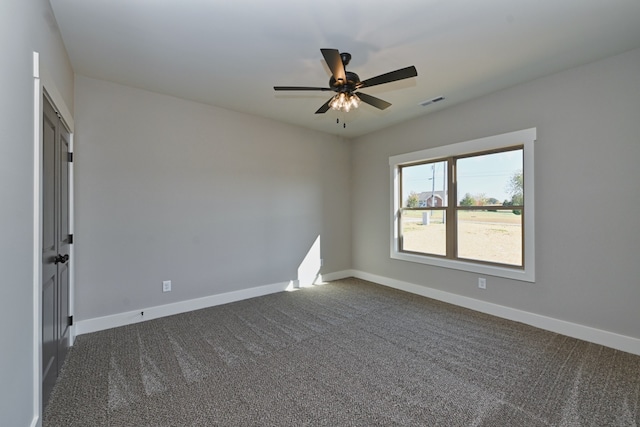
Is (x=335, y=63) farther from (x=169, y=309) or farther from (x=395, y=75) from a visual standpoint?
(x=169, y=309)

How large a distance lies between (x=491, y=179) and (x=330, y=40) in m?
2.67

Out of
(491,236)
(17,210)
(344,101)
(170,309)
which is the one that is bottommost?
(170,309)

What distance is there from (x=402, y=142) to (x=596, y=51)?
2.35 metres

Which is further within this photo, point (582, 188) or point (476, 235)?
point (476, 235)

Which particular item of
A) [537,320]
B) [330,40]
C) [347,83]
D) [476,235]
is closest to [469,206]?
[476,235]

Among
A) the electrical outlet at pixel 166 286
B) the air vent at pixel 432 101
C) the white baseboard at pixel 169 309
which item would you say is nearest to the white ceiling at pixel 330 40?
the air vent at pixel 432 101

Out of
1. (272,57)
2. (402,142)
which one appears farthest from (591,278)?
(272,57)

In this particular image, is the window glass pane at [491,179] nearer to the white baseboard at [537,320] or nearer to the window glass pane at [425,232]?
the window glass pane at [425,232]

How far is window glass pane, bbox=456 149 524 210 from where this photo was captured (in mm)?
3408

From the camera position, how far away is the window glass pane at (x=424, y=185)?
165 inches

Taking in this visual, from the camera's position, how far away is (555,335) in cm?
291

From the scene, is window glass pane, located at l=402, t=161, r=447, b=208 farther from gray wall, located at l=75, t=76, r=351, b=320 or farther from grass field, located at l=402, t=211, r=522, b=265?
gray wall, located at l=75, t=76, r=351, b=320

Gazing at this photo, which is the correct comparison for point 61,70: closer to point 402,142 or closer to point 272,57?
point 272,57

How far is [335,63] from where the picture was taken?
2092 mm
